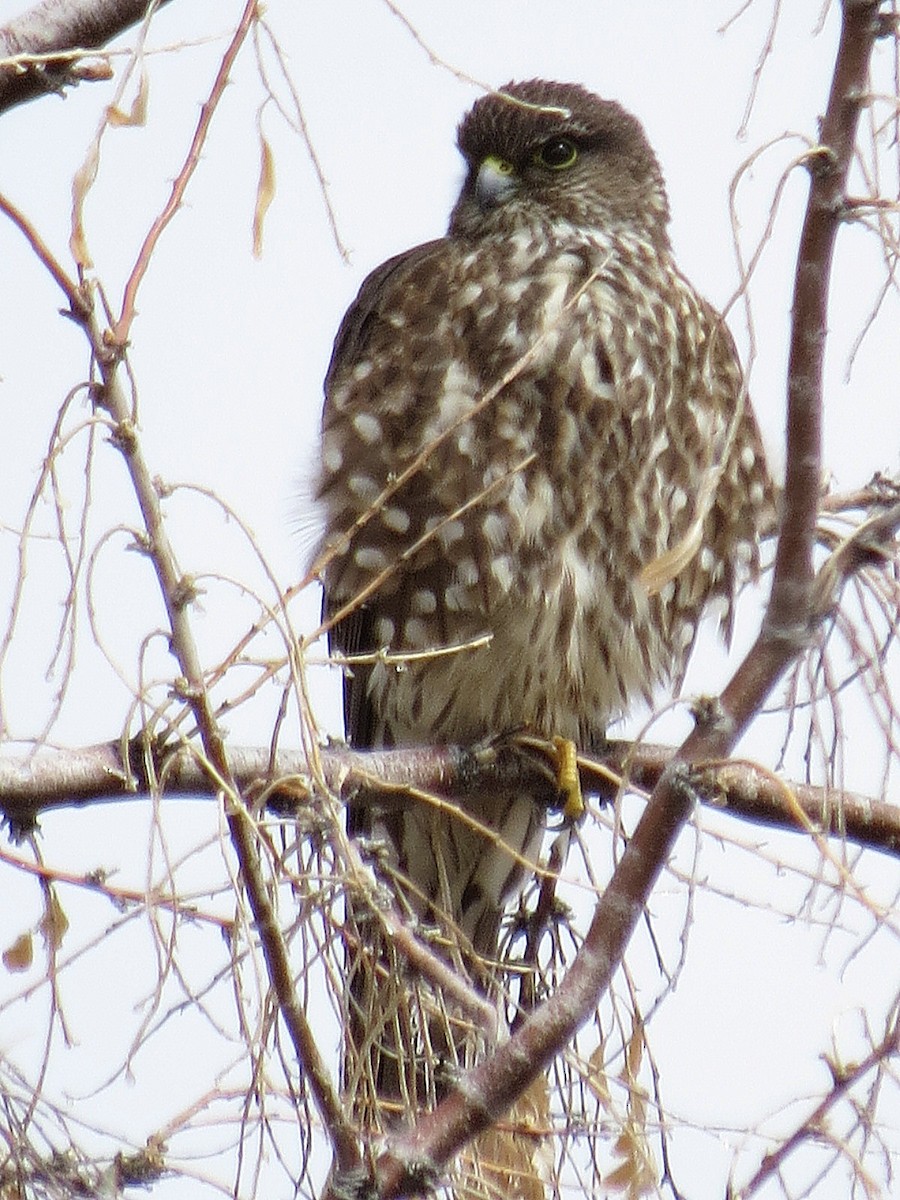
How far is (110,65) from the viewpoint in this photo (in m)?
2.57

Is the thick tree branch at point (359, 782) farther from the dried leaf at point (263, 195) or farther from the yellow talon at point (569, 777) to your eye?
the dried leaf at point (263, 195)

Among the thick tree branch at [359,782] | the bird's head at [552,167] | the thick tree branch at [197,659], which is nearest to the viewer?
the thick tree branch at [197,659]

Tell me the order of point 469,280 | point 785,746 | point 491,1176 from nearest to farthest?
point 491,1176 < point 785,746 < point 469,280

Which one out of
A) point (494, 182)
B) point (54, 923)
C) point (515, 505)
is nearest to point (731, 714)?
point (54, 923)

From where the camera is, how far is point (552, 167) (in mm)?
4840

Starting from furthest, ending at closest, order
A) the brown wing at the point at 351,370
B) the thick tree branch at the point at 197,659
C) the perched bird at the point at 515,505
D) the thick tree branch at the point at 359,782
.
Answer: the brown wing at the point at 351,370, the perched bird at the point at 515,505, the thick tree branch at the point at 359,782, the thick tree branch at the point at 197,659

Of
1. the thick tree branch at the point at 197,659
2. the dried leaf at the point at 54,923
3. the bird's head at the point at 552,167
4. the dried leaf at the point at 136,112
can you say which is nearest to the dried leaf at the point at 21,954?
the dried leaf at the point at 54,923

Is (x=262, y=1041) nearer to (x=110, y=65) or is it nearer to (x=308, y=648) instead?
(x=308, y=648)

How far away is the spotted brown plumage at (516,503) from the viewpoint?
4.05 metres

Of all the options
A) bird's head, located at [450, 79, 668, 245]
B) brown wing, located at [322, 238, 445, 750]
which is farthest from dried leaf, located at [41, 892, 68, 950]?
bird's head, located at [450, 79, 668, 245]

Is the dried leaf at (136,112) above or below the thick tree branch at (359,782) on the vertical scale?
above

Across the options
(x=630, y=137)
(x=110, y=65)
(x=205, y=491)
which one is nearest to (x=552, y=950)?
(x=205, y=491)

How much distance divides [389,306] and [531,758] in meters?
1.17

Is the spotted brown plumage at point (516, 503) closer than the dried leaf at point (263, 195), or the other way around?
the dried leaf at point (263, 195)
